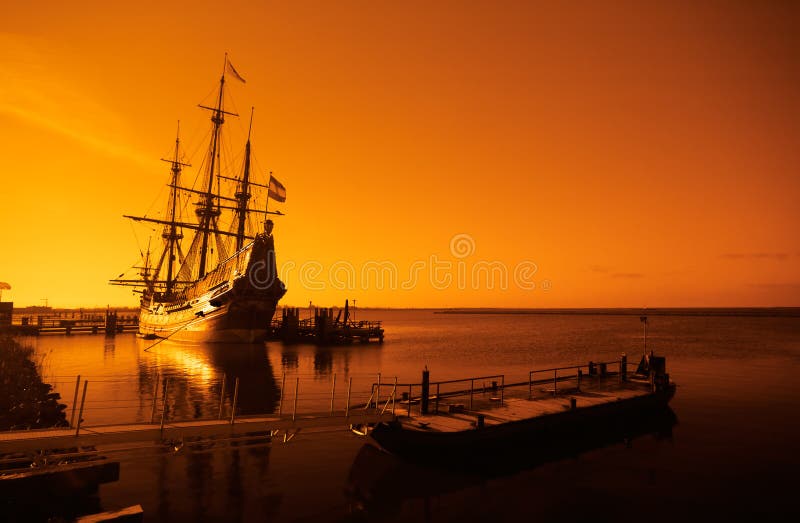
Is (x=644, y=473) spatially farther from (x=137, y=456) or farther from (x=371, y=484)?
→ (x=137, y=456)

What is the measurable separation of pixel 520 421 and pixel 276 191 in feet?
140

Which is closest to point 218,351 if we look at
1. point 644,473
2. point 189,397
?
point 189,397

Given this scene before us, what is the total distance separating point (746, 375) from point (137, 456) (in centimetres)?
4639

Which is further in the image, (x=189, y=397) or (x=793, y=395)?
(x=793, y=395)

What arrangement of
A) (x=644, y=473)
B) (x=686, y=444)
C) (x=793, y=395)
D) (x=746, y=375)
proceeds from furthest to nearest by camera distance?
(x=746, y=375) → (x=793, y=395) → (x=686, y=444) → (x=644, y=473)

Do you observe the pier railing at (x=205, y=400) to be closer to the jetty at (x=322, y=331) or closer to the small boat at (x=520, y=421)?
the small boat at (x=520, y=421)

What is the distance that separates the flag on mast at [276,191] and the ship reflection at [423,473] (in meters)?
39.4

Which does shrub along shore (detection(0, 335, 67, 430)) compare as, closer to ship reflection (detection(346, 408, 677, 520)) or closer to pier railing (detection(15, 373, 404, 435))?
pier railing (detection(15, 373, 404, 435))

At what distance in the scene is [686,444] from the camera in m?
20.4

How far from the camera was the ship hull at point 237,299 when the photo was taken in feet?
186

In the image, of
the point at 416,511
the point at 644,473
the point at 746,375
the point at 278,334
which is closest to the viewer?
the point at 416,511

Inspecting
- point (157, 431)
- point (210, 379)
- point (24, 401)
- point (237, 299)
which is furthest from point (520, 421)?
point (237, 299)

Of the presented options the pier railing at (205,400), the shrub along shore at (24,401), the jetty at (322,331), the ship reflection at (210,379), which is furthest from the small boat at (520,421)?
the jetty at (322,331)

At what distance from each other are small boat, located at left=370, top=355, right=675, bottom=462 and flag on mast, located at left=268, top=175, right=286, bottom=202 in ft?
122
